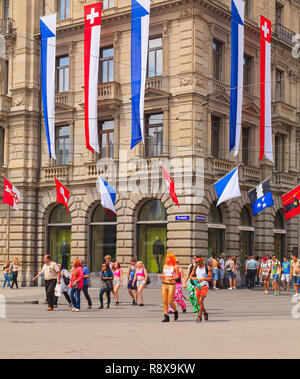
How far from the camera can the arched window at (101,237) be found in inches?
1334

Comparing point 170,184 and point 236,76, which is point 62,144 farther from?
point 236,76

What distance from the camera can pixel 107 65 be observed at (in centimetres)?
3475

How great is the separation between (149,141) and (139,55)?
16.7ft

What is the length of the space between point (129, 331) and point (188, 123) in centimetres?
1791

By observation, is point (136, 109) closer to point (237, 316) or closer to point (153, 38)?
point (153, 38)

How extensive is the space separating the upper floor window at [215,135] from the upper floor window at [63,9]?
10588mm

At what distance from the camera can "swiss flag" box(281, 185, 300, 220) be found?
1218 inches

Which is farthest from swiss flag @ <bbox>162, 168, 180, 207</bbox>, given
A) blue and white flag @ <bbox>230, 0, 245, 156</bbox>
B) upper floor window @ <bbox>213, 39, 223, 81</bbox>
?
upper floor window @ <bbox>213, 39, 223, 81</bbox>

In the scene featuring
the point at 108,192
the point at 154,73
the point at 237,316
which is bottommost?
the point at 237,316

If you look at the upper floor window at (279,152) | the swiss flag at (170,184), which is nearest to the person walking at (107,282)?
the swiss flag at (170,184)

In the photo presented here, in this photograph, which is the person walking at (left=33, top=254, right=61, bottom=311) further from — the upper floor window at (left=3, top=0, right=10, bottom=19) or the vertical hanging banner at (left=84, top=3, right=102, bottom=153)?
the upper floor window at (left=3, top=0, right=10, bottom=19)

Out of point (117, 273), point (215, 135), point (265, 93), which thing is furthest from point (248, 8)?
point (117, 273)

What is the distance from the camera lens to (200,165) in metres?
31.3
